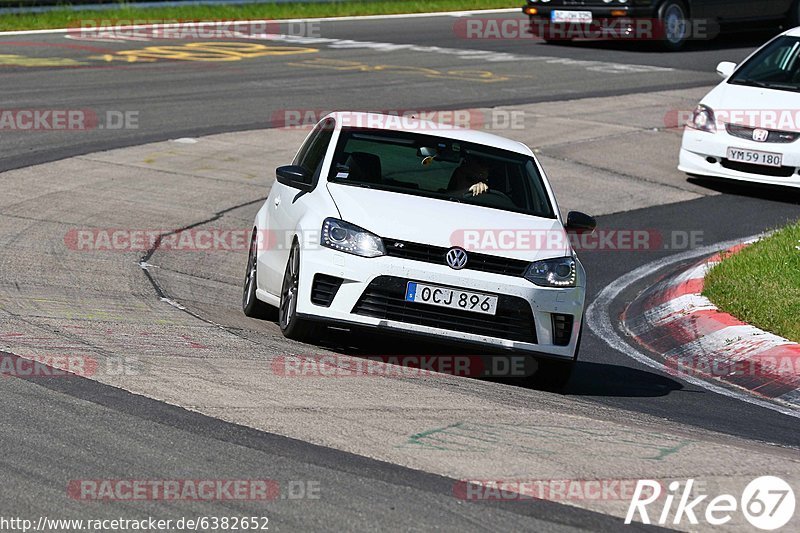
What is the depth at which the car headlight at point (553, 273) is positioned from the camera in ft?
26.3

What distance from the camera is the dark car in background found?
2548cm

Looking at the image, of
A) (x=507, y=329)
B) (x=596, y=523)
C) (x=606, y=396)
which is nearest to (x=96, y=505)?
(x=596, y=523)

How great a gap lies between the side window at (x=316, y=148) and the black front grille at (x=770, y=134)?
23.5 ft

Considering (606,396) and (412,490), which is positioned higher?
(412,490)

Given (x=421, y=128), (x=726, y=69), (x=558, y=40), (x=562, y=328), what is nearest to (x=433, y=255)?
(x=562, y=328)

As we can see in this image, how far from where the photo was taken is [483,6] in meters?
33.4

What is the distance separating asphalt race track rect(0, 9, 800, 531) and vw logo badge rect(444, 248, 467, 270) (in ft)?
2.32

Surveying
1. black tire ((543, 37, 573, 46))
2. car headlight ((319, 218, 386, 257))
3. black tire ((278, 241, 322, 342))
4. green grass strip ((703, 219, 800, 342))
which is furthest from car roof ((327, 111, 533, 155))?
black tire ((543, 37, 573, 46))

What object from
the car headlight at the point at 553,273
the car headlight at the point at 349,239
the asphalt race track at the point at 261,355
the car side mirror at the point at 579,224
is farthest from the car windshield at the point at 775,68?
the car headlight at the point at 349,239

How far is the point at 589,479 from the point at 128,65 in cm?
1693

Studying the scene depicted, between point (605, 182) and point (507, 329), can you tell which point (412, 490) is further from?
point (605, 182)

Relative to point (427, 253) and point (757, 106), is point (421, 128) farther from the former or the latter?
point (757, 106)

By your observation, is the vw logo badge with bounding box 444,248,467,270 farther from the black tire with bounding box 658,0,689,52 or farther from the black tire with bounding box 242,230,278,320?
the black tire with bounding box 658,0,689,52

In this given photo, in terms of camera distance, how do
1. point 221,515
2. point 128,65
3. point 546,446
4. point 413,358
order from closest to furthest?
point 221,515 → point 546,446 → point 413,358 → point 128,65
